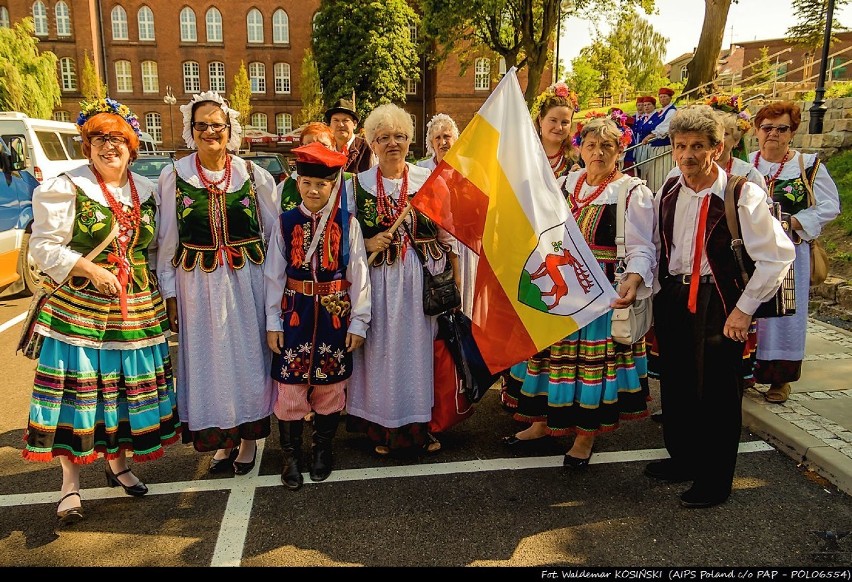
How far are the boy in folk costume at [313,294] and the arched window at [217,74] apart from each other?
4669 cm

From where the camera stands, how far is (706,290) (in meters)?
3.34

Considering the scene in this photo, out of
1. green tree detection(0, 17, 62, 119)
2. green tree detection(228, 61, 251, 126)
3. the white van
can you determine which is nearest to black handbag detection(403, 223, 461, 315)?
the white van

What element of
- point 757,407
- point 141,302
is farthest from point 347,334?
point 757,407

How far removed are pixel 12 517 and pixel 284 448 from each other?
142 cm

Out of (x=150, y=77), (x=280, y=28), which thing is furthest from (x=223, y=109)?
(x=150, y=77)

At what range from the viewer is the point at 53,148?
39.1ft

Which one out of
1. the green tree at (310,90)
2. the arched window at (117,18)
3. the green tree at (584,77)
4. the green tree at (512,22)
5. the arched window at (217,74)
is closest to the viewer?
the green tree at (512,22)

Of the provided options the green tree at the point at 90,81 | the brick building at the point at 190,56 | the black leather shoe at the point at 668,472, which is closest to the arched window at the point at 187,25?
the brick building at the point at 190,56

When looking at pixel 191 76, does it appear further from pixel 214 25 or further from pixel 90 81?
pixel 90 81

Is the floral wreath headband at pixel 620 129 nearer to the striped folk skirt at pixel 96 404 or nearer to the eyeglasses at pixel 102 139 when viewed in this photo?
the eyeglasses at pixel 102 139

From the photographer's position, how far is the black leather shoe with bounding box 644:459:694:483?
3732 millimetres

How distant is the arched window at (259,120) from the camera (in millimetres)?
46969

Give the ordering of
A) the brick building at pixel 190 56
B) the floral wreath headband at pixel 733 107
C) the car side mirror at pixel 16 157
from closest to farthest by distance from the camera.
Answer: the floral wreath headband at pixel 733 107 → the car side mirror at pixel 16 157 → the brick building at pixel 190 56

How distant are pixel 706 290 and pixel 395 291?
5.74 ft
